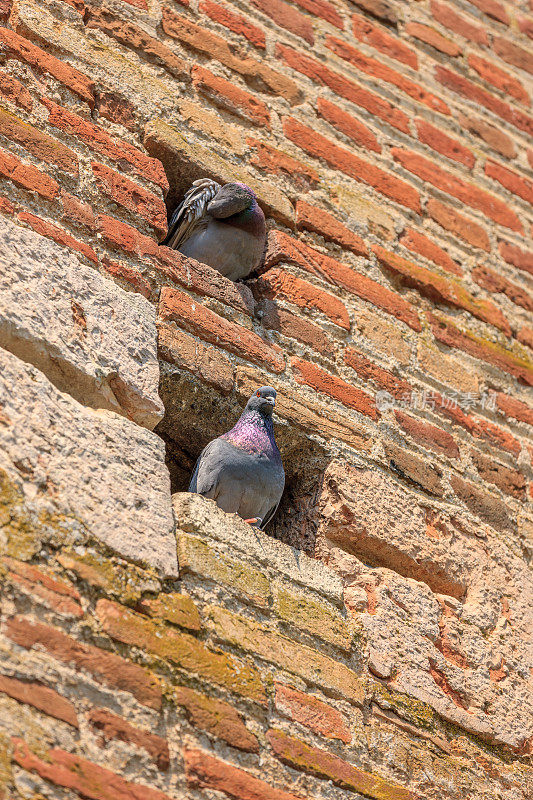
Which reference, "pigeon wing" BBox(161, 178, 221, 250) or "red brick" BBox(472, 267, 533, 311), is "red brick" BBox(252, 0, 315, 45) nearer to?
"pigeon wing" BBox(161, 178, 221, 250)

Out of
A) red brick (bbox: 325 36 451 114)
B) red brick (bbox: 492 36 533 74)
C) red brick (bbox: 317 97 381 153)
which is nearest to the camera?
red brick (bbox: 317 97 381 153)

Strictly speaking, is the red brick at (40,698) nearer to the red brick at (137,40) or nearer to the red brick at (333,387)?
the red brick at (333,387)

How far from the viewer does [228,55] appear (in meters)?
3.06

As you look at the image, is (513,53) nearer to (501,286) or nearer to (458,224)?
(458,224)

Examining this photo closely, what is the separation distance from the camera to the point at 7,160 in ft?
7.20

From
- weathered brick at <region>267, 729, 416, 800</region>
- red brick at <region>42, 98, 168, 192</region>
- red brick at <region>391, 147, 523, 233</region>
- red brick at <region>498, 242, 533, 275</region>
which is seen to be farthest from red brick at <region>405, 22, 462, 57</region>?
weathered brick at <region>267, 729, 416, 800</region>

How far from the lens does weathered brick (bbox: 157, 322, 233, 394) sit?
2297 mm

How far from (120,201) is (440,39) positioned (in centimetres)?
203

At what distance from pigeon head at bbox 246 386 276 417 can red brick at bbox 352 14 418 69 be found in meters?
1.81

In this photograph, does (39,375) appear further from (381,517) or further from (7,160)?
(381,517)

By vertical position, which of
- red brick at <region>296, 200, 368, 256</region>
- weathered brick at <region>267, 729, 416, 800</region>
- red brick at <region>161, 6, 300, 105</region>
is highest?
red brick at <region>161, 6, 300, 105</region>

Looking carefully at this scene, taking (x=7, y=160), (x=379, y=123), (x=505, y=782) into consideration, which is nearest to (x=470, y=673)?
(x=505, y=782)

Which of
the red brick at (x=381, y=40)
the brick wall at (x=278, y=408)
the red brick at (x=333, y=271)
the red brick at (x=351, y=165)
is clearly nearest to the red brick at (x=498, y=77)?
the brick wall at (x=278, y=408)

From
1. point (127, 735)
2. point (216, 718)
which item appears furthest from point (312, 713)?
point (127, 735)
